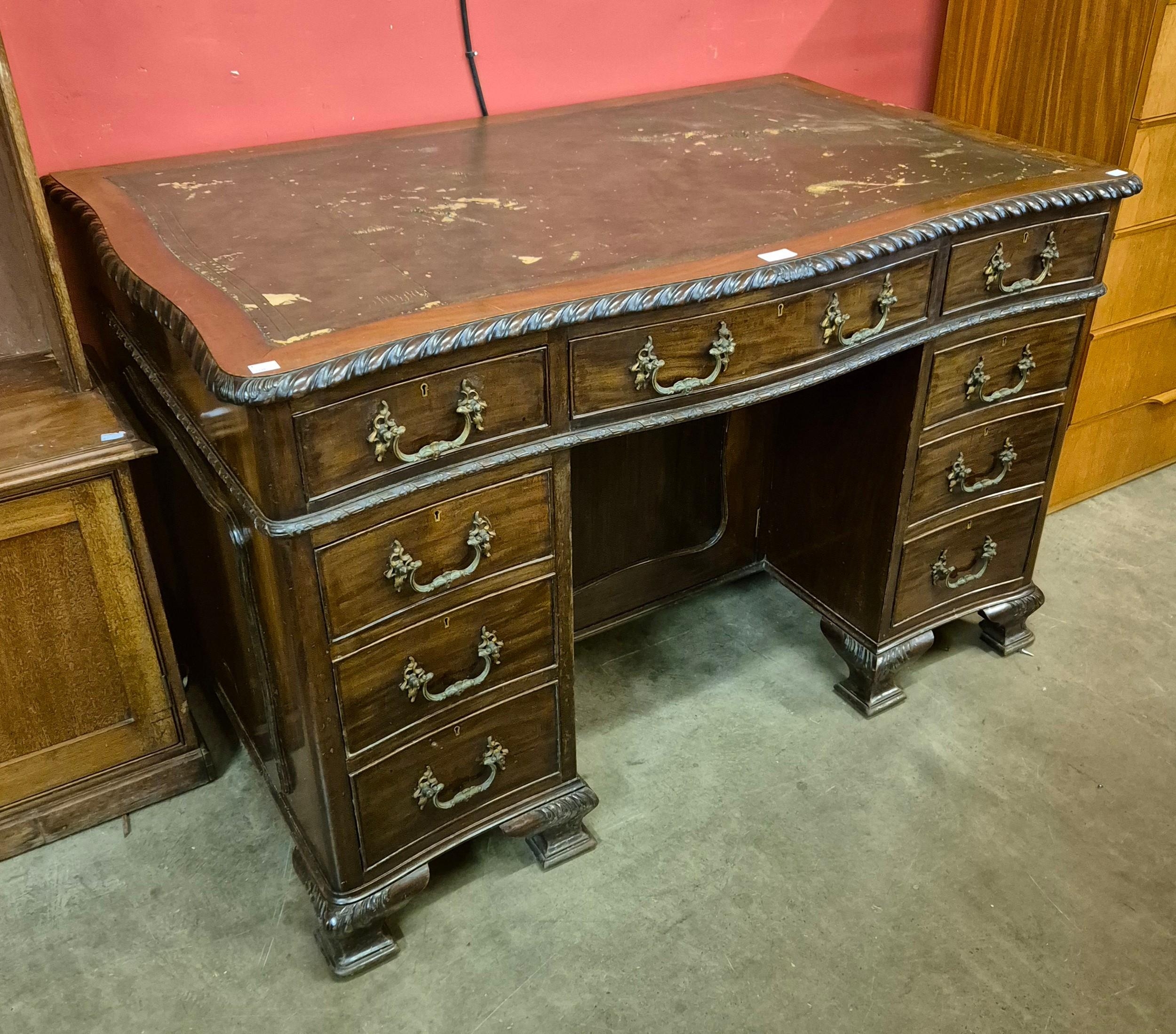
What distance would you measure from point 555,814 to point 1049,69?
5.94 ft

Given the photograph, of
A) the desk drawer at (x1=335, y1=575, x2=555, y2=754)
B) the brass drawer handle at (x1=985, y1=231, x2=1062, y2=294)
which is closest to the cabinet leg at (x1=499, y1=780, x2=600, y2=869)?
the desk drawer at (x1=335, y1=575, x2=555, y2=754)

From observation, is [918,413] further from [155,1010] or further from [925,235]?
[155,1010]

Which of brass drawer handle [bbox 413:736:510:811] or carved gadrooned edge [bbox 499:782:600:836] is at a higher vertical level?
brass drawer handle [bbox 413:736:510:811]

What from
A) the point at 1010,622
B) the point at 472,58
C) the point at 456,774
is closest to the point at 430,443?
the point at 456,774

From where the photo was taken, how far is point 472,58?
1986 mm

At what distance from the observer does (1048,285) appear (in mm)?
1835

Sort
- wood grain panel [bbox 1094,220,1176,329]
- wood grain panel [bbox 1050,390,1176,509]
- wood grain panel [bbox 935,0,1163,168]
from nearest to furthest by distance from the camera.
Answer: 1. wood grain panel [bbox 935,0,1163,168]
2. wood grain panel [bbox 1094,220,1176,329]
3. wood grain panel [bbox 1050,390,1176,509]

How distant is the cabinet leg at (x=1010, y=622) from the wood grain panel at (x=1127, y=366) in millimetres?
570

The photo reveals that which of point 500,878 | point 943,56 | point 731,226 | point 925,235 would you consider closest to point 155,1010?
point 500,878

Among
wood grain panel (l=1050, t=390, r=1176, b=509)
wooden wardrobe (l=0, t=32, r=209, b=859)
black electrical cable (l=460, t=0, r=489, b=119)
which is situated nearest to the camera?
wooden wardrobe (l=0, t=32, r=209, b=859)

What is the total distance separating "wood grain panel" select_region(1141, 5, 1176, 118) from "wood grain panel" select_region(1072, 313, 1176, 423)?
49 centimetres

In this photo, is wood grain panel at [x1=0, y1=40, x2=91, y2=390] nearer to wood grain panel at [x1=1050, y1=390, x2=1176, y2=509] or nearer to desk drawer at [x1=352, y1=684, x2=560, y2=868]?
desk drawer at [x1=352, y1=684, x2=560, y2=868]

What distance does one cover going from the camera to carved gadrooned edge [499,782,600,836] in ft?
5.74

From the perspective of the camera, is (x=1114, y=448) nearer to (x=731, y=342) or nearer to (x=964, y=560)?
(x=964, y=560)
